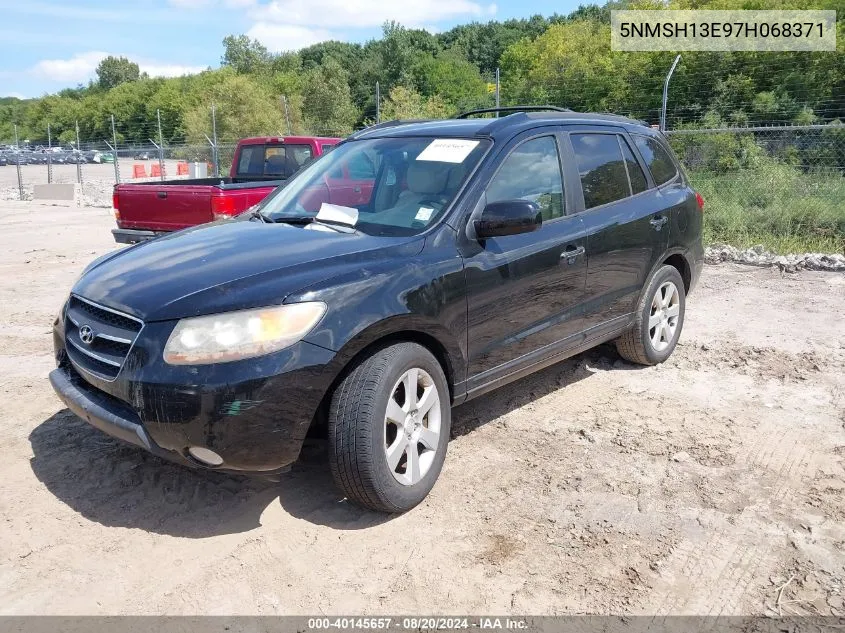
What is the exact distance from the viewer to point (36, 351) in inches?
231

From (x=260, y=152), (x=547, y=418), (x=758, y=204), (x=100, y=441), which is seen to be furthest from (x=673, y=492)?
(x=758, y=204)

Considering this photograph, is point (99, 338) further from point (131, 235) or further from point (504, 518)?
point (131, 235)

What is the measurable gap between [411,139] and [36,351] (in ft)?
12.4

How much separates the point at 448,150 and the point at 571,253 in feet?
3.11

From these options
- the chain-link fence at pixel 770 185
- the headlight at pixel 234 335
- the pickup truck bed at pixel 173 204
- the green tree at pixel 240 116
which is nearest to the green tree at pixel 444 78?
the green tree at pixel 240 116

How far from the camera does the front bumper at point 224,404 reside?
2764 mm

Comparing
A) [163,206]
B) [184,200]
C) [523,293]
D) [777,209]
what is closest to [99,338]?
[523,293]

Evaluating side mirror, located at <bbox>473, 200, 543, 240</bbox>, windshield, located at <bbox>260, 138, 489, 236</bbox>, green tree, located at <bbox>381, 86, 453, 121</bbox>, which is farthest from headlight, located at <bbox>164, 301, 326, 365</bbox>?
green tree, located at <bbox>381, 86, 453, 121</bbox>

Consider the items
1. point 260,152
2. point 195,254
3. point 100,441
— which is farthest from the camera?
point 260,152

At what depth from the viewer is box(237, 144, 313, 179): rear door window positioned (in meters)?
9.70

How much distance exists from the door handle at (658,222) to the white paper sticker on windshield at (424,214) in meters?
2.01

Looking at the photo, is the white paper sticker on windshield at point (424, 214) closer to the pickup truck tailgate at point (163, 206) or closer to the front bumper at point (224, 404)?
the front bumper at point (224, 404)

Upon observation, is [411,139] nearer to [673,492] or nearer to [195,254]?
[195,254]

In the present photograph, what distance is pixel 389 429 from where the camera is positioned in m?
3.24
